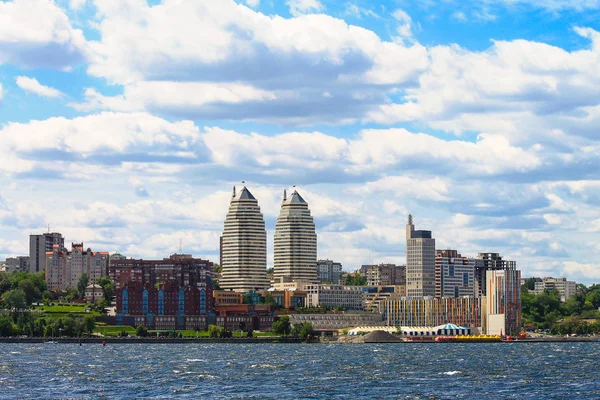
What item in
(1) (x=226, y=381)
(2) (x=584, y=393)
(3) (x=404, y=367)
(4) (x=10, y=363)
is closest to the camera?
(2) (x=584, y=393)

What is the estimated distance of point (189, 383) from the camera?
144 m

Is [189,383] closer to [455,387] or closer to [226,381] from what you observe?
[226,381]

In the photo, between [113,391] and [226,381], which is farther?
[226,381]

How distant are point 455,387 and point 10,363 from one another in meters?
86.9

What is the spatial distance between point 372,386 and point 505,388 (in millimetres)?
14275

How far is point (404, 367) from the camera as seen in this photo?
18200cm

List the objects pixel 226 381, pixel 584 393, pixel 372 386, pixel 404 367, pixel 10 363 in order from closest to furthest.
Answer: pixel 584 393 → pixel 372 386 → pixel 226 381 → pixel 404 367 → pixel 10 363

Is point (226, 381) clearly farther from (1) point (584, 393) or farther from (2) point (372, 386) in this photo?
(1) point (584, 393)

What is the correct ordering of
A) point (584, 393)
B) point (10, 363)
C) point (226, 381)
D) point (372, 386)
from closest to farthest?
point (584, 393), point (372, 386), point (226, 381), point (10, 363)

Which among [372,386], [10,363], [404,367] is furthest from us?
[10,363]

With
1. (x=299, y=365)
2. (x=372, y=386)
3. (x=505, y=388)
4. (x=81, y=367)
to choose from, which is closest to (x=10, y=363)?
(x=81, y=367)

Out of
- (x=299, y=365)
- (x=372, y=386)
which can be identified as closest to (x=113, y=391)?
(x=372, y=386)

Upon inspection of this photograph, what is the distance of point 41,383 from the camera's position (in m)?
143

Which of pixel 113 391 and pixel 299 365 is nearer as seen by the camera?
pixel 113 391
